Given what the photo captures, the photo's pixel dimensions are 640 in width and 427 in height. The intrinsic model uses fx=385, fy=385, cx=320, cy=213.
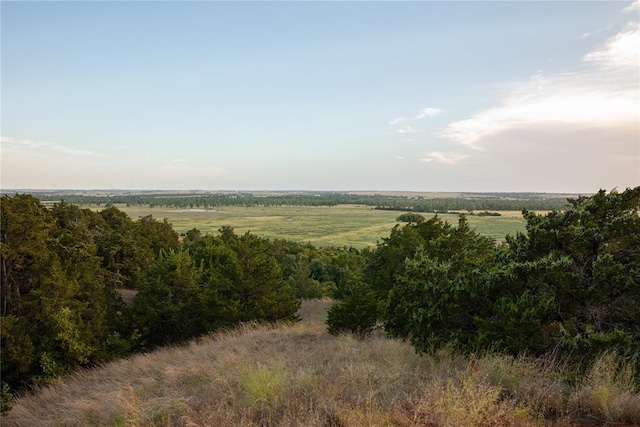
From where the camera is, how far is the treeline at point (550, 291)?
6211 mm

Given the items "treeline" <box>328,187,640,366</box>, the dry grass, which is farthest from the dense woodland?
the dry grass

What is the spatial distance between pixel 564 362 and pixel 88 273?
1713cm

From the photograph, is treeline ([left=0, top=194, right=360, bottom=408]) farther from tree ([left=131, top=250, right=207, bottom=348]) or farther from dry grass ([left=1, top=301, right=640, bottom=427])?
dry grass ([left=1, top=301, right=640, bottom=427])

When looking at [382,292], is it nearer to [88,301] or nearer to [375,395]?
[375,395]

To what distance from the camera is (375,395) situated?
16.1ft

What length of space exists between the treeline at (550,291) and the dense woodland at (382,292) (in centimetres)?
2

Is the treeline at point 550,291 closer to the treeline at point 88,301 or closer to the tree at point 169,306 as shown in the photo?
the treeline at point 88,301

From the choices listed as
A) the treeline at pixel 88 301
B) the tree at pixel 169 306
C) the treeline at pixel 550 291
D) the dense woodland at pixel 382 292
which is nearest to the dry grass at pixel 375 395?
the treeline at pixel 550 291

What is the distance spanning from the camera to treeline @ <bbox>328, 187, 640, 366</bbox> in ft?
20.4

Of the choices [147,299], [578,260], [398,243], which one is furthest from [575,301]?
[147,299]

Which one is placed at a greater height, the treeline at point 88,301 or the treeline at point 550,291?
the treeline at point 550,291

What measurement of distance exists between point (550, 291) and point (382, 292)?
31.7 ft

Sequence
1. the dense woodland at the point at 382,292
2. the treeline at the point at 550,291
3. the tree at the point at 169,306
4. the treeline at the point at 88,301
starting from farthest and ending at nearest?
1. the tree at the point at 169,306
2. the treeline at the point at 88,301
3. the dense woodland at the point at 382,292
4. the treeline at the point at 550,291

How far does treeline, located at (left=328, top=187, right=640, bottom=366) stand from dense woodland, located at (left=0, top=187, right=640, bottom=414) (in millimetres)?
23
